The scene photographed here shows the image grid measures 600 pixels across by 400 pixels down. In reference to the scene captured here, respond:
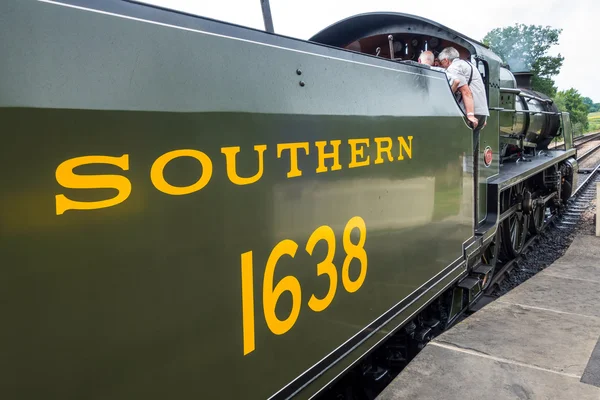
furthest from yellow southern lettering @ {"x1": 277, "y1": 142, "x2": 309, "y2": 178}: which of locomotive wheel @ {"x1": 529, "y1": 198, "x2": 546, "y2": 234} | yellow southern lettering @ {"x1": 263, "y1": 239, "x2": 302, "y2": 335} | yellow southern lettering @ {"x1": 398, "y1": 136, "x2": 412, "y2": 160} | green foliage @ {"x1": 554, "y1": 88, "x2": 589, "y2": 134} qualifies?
green foliage @ {"x1": 554, "y1": 88, "x2": 589, "y2": 134}

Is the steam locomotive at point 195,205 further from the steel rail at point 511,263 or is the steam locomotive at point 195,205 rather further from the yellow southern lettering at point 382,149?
the steel rail at point 511,263

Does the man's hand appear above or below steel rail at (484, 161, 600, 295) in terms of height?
above

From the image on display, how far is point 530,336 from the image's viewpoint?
10.4 ft

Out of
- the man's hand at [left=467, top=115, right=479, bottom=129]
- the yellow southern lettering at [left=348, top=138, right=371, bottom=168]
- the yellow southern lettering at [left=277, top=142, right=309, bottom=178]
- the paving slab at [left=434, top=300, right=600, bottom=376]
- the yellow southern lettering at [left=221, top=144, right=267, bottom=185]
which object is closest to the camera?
the yellow southern lettering at [left=221, top=144, right=267, bottom=185]

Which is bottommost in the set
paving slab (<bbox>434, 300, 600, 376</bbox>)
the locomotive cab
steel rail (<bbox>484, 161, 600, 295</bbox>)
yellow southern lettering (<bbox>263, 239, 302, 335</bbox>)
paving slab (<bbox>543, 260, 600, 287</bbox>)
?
steel rail (<bbox>484, 161, 600, 295</bbox>)

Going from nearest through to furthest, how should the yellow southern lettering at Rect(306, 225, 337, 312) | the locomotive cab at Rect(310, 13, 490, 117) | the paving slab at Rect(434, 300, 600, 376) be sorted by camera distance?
the yellow southern lettering at Rect(306, 225, 337, 312) → the paving slab at Rect(434, 300, 600, 376) → the locomotive cab at Rect(310, 13, 490, 117)

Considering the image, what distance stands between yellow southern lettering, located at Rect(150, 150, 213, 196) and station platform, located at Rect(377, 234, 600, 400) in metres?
1.45

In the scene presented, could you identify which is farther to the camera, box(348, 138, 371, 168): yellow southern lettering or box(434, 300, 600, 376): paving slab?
box(434, 300, 600, 376): paving slab

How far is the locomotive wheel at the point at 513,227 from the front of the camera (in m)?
5.80

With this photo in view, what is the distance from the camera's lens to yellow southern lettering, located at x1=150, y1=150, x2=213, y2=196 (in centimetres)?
134

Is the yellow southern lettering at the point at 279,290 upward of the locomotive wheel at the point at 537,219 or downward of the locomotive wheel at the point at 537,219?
upward

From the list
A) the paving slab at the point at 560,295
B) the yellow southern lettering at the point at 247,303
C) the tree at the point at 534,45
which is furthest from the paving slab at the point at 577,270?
the tree at the point at 534,45

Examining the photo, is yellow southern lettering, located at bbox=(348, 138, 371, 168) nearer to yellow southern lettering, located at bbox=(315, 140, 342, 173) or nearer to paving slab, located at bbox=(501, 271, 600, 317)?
yellow southern lettering, located at bbox=(315, 140, 342, 173)

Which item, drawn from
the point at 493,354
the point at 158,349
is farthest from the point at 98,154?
the point at 493,354
